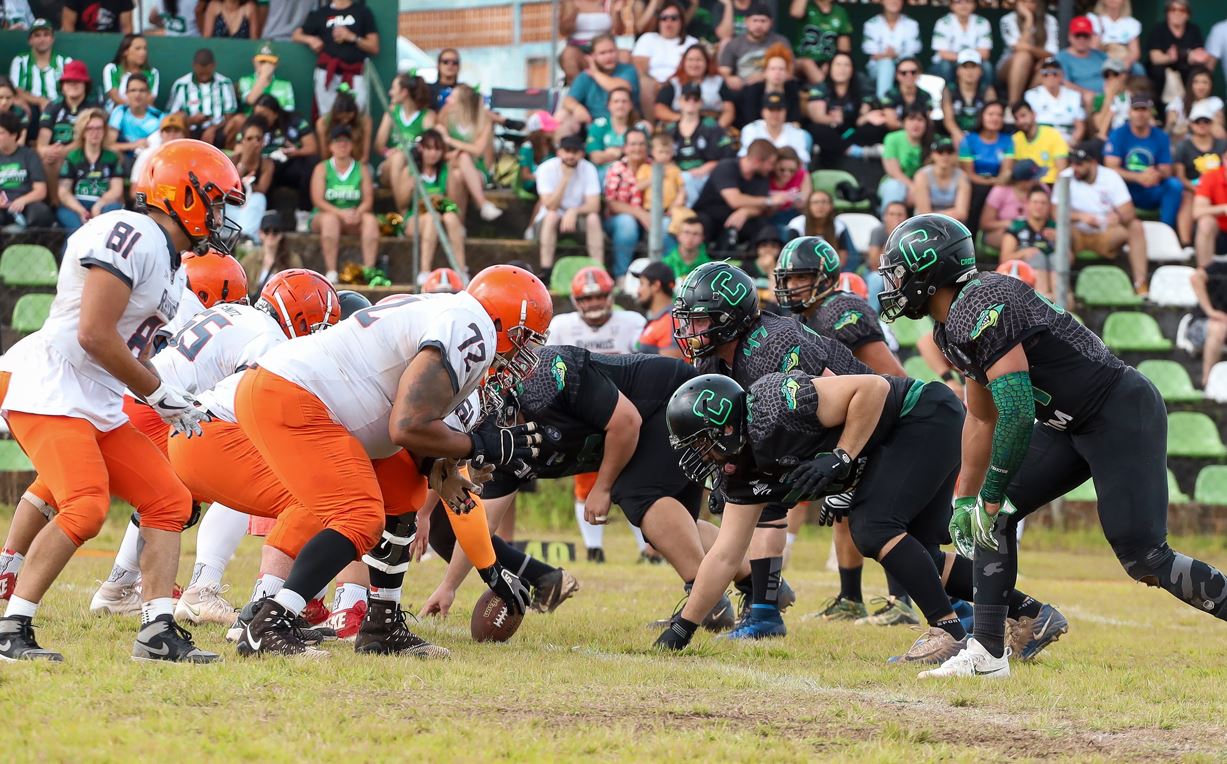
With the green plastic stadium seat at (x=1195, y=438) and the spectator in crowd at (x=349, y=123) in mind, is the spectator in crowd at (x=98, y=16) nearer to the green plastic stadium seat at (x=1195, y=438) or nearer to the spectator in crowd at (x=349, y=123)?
the spectator in crowd at (x=349, y=123)

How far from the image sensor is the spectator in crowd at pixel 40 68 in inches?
628

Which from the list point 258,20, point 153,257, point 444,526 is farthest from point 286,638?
point 258,20

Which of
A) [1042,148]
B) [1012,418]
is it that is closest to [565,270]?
[1042,148]

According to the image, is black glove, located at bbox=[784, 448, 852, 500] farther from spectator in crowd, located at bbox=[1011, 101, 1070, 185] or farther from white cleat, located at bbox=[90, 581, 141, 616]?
spectator in crowd, located at bbox=[1011, 101, 1070, 185]

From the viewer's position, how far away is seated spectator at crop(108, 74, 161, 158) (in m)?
15.6

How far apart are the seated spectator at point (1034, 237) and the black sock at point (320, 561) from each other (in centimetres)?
1051

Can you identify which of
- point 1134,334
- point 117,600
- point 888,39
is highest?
point 888,39

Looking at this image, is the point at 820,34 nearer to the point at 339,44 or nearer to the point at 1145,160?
the point at 1145,160

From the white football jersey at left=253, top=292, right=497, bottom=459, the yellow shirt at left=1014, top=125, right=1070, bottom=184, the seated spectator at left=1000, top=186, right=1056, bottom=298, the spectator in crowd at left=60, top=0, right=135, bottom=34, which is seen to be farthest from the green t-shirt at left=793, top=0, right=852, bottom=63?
the white football jersey at left=253, top=292, right=497, bottom=459

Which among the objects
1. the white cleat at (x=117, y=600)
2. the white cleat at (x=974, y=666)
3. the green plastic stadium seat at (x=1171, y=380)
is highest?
the white cleat at (x=974, y=666)

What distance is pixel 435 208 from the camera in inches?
621

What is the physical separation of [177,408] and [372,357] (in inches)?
31.3

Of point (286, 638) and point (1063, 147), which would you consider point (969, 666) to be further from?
point (1063, 147)

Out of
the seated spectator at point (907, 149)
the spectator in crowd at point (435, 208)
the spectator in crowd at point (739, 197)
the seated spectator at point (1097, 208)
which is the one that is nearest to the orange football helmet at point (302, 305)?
the spectator in crowd at point (435, 208)
